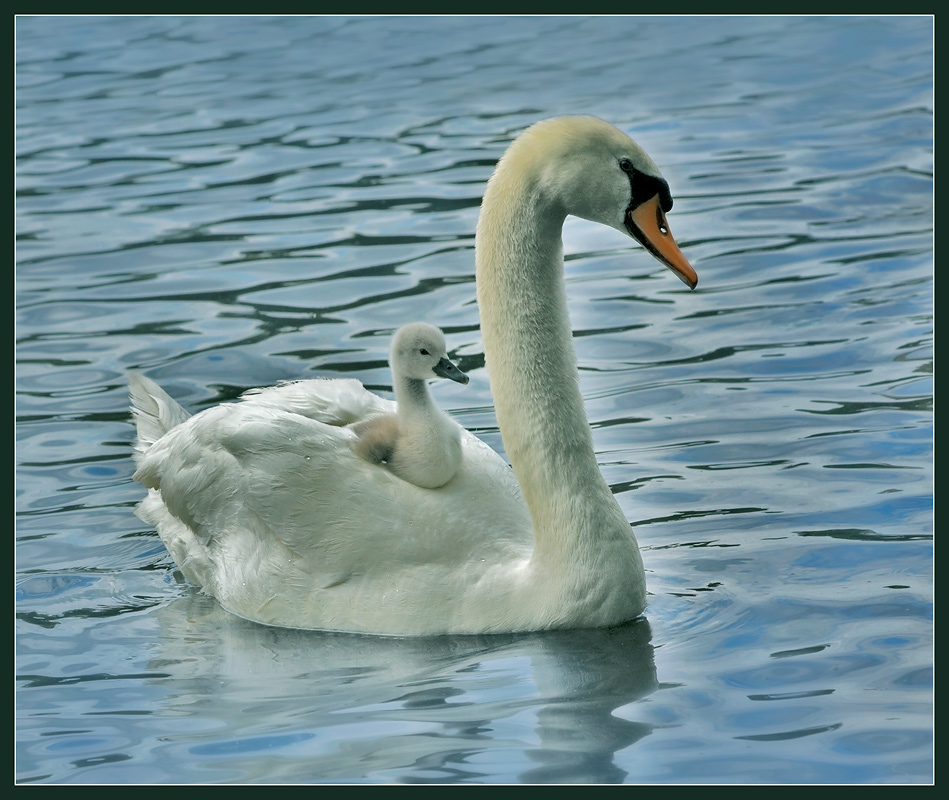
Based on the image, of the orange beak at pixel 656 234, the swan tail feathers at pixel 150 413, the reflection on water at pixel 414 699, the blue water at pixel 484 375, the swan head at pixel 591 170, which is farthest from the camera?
the swan tail feathers at pixel 150 413

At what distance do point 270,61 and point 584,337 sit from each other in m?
10.9

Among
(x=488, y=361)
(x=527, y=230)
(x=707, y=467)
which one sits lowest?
(x=707, y=467)

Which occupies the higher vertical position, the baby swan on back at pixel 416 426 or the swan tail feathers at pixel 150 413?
the baby swan on back at pixel 416 426

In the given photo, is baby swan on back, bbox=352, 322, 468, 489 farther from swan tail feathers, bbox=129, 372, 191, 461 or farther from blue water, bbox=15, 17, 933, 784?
swan tail feathers, bbox=129, 372, 191, 461

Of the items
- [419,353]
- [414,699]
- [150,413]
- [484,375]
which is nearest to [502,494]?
[419,353]

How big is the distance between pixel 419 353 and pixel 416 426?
331mm

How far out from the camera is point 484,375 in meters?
9.50

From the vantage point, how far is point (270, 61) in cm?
1984

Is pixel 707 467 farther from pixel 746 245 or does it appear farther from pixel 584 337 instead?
pixel 746 245

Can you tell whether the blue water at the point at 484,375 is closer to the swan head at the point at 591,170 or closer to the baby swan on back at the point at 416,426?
the baby swan on back at the point at 416,426

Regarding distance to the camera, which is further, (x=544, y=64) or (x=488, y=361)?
(x=544, y=64)

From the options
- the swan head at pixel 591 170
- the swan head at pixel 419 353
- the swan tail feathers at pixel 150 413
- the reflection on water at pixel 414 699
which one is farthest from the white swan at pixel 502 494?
the swan tail feathers at pixel 150 413

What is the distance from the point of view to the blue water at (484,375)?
17.9 ft

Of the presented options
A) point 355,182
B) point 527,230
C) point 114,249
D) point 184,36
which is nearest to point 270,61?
point 184,36
